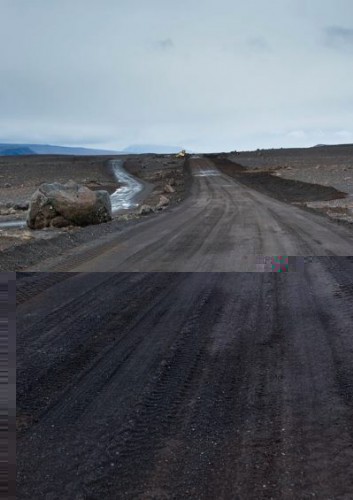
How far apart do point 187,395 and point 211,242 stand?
754cm

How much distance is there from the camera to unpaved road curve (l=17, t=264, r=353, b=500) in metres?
2.85

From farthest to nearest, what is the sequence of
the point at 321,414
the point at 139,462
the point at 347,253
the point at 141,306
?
the point at 347,253 < the point at 141,306 < the point at 321,414 < the point at 139,462

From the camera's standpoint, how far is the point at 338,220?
1466 cm

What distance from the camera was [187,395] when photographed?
3861 mm

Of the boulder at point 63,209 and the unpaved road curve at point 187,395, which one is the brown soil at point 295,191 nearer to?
the boulder at point 63,209

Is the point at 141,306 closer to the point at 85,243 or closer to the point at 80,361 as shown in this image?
the point at 80,361

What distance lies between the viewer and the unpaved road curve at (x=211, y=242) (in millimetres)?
9156

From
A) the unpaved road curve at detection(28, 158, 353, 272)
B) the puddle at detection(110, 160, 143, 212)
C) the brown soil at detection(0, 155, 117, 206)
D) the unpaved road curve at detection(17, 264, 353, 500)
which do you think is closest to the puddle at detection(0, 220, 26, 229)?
the unpaved road curve at detection(28, 158, 353, 272)

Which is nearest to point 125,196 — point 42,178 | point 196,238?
point 196,238

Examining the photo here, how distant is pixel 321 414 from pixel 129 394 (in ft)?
4.77

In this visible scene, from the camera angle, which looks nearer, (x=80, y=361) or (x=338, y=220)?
(x=80, y=361)

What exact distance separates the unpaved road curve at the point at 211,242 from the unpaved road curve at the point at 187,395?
7.46 ft

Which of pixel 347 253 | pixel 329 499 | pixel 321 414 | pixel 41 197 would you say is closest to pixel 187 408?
pixel 321 414

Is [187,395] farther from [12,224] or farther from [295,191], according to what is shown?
[295,191]
